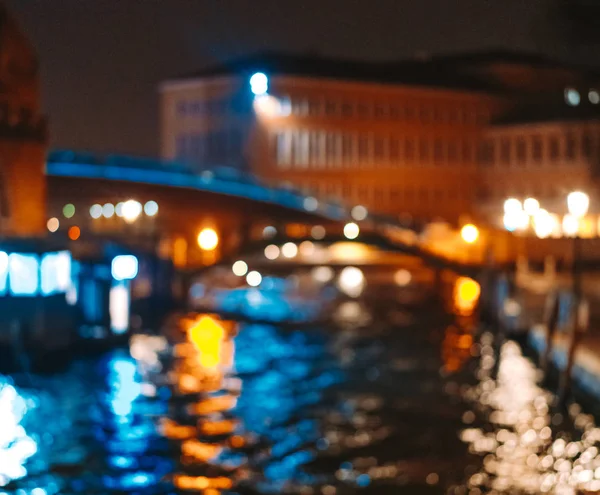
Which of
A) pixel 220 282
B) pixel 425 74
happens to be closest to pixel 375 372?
pixel 220 282

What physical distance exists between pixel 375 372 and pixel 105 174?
1306 centimetres

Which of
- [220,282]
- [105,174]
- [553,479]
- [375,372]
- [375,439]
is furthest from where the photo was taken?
[220,282]

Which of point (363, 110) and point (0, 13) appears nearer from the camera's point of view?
point (0, 13)

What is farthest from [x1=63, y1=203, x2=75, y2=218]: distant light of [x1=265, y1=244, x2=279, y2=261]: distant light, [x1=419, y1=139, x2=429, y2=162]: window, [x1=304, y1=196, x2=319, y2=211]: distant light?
[x1=419, y1=139, x2=429, y2=162]: window

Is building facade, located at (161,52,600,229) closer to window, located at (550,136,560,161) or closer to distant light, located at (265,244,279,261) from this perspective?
window, located at (550,136,560,161)

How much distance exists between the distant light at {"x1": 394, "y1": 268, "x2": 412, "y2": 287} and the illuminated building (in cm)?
1597

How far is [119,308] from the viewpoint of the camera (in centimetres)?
1989

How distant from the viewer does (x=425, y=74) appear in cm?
4944

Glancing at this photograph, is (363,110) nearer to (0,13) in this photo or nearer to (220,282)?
(220,282)

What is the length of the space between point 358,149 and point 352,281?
11048 mm

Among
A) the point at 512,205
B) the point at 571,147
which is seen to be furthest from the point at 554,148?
the point at 512,205

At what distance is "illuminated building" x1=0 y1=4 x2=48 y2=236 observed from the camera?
19.3 meters

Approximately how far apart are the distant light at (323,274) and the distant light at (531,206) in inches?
329

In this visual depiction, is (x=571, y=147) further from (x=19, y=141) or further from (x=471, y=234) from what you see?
(x=19, y=141)
